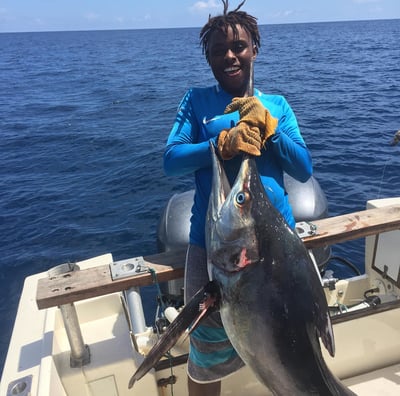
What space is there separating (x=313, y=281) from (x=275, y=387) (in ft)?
1.85

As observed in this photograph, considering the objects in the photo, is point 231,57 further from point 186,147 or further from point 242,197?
point 242,197

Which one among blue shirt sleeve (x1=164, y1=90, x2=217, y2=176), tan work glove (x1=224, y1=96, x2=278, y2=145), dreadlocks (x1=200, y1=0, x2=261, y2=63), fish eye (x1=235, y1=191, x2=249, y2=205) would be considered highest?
dreadlocks (x1=200, y1=0, x2=261, y2=63)

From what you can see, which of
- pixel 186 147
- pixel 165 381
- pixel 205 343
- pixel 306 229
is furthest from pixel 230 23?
pixel 165 381

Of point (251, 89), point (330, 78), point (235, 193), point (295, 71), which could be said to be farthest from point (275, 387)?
point (295, 71)

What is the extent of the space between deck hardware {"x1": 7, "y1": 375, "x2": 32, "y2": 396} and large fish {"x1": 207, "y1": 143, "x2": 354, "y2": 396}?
4.54ft

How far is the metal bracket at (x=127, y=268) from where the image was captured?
2.66 metres

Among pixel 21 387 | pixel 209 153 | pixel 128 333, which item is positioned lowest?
pixel 128 333

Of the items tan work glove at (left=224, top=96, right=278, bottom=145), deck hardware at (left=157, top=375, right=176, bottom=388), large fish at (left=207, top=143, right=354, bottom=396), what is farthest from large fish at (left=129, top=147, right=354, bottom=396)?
deck hardware at (left=157, top=375, right=176, bottom=388)

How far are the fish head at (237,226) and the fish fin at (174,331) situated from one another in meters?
0.18

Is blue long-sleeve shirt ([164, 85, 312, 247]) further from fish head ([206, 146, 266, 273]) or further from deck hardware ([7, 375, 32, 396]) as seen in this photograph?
deck hardware ([7, 375, 32, 396])

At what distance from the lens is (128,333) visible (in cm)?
316

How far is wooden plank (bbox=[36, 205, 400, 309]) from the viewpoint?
2547mm

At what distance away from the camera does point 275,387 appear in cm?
206

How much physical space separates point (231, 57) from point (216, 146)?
599mm
